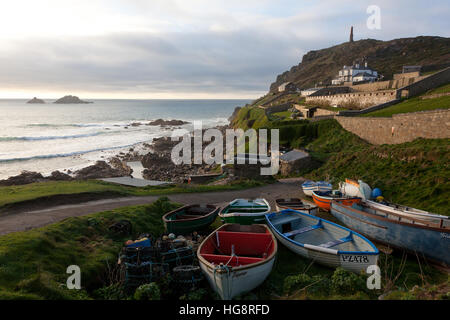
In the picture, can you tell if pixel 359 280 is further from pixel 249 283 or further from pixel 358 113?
pixel 358 113

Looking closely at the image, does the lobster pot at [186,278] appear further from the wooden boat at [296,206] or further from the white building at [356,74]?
the white building at [356,74]

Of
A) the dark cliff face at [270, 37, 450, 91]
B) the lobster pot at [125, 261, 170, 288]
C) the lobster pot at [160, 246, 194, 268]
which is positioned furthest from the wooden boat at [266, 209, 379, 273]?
the dark cliff face at [270, 37, 450, 91]

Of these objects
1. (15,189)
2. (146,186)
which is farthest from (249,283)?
(15,189)

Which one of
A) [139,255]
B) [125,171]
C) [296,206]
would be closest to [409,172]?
[296,206]

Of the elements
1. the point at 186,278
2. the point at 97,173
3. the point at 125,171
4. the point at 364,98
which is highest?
the point at 364,98

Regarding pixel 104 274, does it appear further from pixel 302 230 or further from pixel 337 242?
pixel 337 242

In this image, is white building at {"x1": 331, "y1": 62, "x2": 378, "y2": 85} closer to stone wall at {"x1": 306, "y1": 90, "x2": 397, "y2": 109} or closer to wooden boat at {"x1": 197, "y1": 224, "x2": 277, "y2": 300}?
stone wall at {"x1": 306, "y1": 90, "x2": 397, "y2": 109}

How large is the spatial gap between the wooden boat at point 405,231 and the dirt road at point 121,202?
294 inches

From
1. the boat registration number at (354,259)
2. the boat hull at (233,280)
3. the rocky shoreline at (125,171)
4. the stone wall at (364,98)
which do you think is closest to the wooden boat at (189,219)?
the boat hull at (233,280)

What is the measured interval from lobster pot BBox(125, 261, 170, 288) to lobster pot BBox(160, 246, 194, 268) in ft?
2.48

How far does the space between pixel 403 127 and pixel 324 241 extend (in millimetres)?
17037

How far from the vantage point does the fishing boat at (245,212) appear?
14.2 metres

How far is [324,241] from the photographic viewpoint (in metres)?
12.2

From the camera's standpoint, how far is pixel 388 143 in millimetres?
25453
